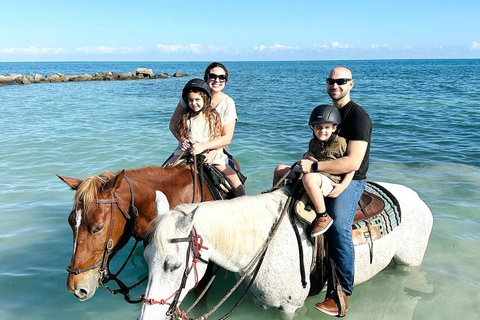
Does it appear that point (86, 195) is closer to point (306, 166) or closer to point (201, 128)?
point (201, 128)

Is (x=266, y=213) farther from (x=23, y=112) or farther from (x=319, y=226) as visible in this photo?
(x=23, y=112)

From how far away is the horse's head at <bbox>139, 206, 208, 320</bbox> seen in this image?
238cm

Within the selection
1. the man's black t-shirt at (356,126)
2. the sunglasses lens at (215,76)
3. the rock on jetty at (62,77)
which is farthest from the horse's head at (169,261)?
the rock on jetty at (62,77)

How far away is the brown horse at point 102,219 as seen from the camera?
9.68ft

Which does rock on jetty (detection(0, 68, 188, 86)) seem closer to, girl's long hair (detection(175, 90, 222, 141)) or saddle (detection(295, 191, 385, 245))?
Answer: girl's long hair (detection(175, 90, 222, 141))

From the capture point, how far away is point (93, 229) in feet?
9.75

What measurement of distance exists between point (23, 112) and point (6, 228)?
1564 centimetres

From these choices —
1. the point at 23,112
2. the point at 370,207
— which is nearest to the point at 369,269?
the point at 370,207

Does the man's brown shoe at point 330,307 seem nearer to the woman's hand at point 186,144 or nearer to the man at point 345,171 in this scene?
the man at point 345,171

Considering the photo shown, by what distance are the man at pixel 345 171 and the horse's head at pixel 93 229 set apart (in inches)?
63.2

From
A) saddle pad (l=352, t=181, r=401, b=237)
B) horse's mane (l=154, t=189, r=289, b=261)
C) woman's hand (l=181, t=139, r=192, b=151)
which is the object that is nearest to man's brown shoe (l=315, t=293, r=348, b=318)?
saddle pad (l=352, t=181, r=401, b=237)

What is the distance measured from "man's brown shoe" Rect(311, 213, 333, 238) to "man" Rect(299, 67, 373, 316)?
16cm

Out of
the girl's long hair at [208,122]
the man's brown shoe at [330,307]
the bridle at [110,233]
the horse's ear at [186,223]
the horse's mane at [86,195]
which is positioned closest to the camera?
the horse's ear at [186,223]

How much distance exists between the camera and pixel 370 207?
Result: 12.4 ft
